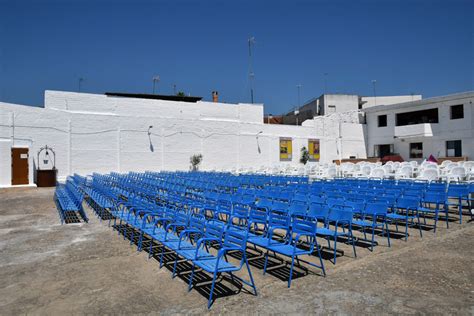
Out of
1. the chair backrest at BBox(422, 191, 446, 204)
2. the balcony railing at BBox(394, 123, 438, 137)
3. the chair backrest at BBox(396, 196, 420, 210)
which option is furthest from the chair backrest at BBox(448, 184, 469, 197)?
the balcony railing at BBox(394, 123, 438, 137)

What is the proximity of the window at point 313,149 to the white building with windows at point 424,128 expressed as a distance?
6.38 meters

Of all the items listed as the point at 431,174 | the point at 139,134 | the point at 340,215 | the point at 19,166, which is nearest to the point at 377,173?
the point at 431,174

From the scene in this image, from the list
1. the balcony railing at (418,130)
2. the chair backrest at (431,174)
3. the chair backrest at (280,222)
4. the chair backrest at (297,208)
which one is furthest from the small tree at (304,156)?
the chair backrest at (280,222)

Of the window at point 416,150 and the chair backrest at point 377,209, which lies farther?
the window at point 416,150

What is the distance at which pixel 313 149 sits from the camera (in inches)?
1267

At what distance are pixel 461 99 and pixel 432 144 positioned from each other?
13.8 ft

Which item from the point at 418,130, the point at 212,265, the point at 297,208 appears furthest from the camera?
the point at 418,130

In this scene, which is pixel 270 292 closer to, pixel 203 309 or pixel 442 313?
pixel 203 309

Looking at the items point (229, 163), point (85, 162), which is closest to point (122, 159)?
point (85, 162)

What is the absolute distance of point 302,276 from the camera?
4895 millimetres

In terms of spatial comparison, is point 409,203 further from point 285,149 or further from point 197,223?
point 285,149

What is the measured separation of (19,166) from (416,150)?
30013 mm

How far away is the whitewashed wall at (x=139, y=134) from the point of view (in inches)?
797

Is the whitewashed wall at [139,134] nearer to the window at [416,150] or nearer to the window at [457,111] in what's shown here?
the window at [416,150]
